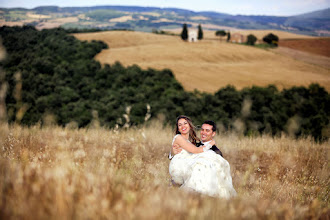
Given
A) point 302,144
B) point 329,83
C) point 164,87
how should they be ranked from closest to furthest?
point 302,144
point 329,83
point 164,87

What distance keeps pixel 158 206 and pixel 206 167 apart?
5.64 feet

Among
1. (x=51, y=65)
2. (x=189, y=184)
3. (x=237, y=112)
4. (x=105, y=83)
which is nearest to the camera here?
(x=189, y=184)

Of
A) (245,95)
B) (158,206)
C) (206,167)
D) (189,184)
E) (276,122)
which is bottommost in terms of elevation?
(276,122)

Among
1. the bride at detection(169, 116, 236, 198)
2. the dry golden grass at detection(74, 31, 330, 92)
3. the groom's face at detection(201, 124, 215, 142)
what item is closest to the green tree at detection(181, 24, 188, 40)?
the dry golden grass at detection(74, 31, 330, 92)

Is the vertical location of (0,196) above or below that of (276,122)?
above

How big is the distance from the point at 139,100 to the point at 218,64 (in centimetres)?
2855

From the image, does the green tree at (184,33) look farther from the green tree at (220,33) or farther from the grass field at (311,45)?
the grass field at (311,45)

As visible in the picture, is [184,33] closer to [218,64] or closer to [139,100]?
[218,64]

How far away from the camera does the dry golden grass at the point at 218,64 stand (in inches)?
1326

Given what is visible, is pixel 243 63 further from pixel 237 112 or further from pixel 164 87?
pixel 237 112

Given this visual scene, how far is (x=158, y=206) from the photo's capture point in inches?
65.1

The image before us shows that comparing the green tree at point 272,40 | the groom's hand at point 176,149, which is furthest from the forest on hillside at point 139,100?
the green tree at point 272,40

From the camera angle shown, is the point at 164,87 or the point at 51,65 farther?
the point at 51,65

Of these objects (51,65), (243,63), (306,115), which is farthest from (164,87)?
(243,63)
